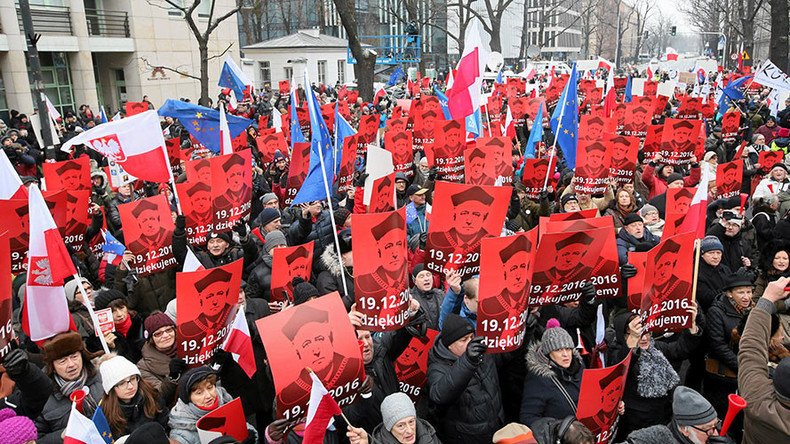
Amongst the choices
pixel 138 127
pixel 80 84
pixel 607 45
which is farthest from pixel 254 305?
pixel 607 45

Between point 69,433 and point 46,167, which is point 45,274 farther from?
point 46,167

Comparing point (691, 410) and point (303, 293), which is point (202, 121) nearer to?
point (303, 293)

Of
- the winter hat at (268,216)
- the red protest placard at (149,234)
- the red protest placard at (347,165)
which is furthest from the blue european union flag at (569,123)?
the red protest placard at (149,234)

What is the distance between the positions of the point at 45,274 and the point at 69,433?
1.80 meters

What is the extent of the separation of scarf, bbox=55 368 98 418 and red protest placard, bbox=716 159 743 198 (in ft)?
22.8

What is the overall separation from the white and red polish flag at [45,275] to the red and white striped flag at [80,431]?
4.80ft

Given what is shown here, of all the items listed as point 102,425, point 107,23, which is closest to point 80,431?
point 102,425

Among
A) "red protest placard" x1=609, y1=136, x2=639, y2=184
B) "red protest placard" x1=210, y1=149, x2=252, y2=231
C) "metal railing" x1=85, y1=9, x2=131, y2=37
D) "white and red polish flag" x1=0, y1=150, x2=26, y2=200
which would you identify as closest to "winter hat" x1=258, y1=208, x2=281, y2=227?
"red protest placard" x1=210, y1=149, x2=252, y2=231

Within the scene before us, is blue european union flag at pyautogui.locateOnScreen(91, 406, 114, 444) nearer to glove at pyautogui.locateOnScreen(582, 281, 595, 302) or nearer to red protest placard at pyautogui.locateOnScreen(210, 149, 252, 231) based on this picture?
glove at pyautogui.locateOnScreen(582, 281, 595, 302)

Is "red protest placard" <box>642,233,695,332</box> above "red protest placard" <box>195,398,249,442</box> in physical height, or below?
above

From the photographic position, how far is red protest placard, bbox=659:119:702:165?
30.2 ft

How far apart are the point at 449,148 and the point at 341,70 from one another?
3498 centimetres

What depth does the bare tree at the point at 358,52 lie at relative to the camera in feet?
61.5

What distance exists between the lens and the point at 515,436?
326cm
